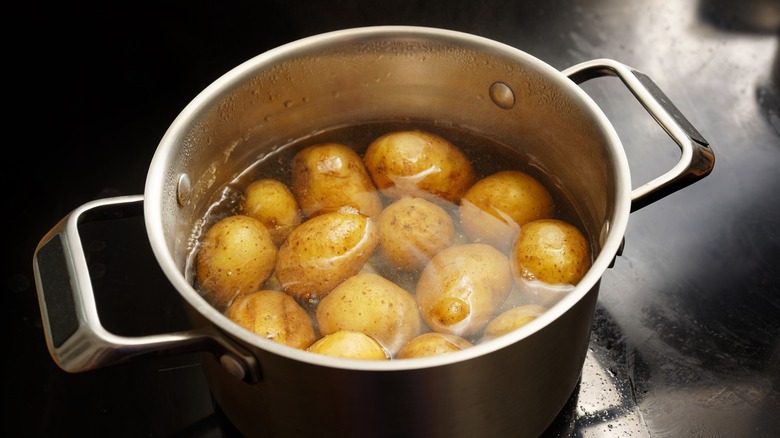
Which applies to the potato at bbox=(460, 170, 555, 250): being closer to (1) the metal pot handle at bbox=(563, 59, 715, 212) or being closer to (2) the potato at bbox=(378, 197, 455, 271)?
(2) the potato at bbox=(378, 197, 455, 271)

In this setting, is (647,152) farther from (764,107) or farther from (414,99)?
(414,99)

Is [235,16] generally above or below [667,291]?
above

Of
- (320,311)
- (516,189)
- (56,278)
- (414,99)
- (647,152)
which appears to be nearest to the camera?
(56,278)

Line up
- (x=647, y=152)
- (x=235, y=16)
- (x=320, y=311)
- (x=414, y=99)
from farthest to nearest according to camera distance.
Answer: (x=235, y=16), (x=647, y=152), (x=414, y=99), (x=320, y=311)

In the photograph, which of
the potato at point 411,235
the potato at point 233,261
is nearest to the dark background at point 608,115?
the potato at point 233,261

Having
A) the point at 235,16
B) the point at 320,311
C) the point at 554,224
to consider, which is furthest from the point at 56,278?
the point at 235,16

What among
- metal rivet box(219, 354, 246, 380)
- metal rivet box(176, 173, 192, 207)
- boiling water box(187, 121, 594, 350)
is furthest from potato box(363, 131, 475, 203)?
metal rivet box(219, 354, 246, 380)

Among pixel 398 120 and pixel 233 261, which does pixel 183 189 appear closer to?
pixel 233 261
